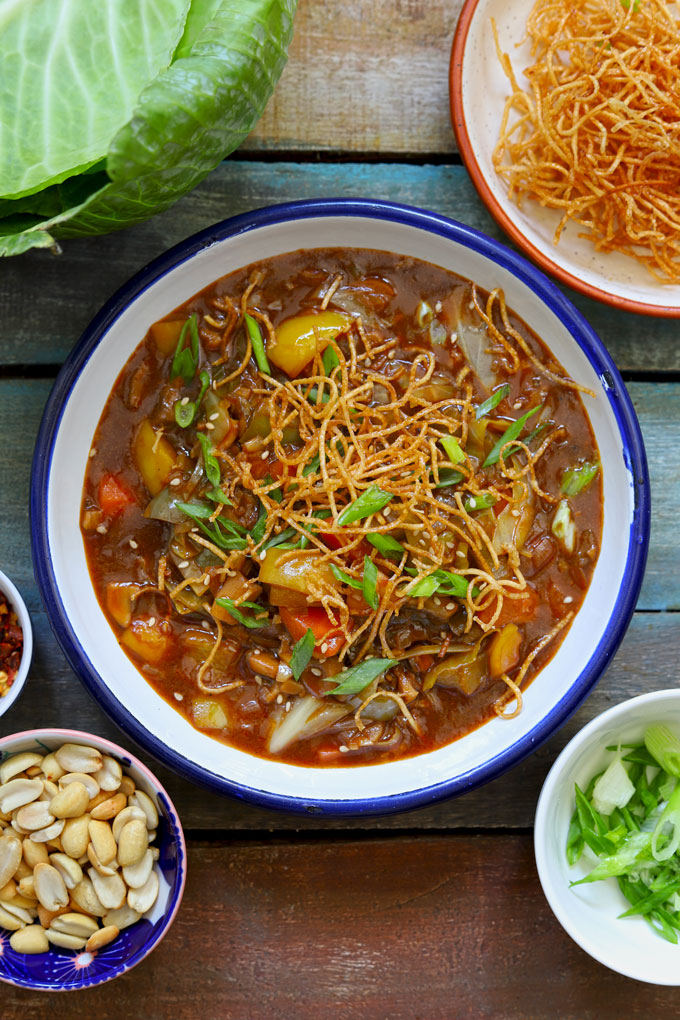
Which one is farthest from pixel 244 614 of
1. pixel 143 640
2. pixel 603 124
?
pixel 603 124

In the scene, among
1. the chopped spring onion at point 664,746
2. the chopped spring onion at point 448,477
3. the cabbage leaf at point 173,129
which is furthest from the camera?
the chopped spring onion at point 664,746

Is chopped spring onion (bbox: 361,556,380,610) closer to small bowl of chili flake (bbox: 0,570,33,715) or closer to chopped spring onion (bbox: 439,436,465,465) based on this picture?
chopped spring onion (bbox: 439,436,465,465)

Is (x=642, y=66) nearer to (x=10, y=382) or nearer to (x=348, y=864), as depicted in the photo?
(x=10, y=382)

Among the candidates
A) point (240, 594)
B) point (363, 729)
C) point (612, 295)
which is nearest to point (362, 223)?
point (612, 295)

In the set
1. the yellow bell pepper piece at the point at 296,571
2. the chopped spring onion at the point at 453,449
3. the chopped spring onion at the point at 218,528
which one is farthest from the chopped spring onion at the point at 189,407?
the chopped spring onion at the point at 453,449

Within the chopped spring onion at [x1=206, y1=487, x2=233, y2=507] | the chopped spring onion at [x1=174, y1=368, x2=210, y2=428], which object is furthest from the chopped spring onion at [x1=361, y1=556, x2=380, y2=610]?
the chopped spring onion at [x1=174, y1=368, x2=210, y2=428]

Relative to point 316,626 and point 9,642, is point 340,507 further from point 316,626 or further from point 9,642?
point 9,642

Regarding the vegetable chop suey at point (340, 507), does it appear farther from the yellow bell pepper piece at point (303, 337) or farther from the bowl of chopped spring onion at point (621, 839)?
the bowl of chopped spring onion at point (621, 839)
